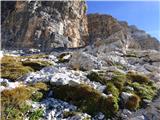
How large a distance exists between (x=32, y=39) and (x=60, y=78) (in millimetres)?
57982

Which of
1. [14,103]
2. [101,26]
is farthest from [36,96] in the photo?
[101,26]

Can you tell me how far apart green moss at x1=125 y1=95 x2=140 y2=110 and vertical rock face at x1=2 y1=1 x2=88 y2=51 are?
190ft

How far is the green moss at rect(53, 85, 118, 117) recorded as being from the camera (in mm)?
23562

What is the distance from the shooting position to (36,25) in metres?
85.9

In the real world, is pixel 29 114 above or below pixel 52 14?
below

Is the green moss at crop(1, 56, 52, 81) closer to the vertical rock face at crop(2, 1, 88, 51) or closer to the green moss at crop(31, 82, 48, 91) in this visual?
the green moss at crop(31, 82, 48, 91)

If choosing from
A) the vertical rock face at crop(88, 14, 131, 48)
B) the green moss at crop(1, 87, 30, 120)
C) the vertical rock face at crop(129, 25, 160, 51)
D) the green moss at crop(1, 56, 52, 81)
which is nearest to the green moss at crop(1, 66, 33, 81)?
the green moss at crop(1, 56, 52, 81)

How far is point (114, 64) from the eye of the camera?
135ft

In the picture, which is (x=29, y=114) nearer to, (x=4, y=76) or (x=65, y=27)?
(x=4, y=76)

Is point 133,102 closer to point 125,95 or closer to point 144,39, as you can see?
point 125,95

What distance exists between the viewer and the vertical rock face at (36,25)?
83.9 m

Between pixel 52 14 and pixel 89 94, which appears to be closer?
pixel 89 94

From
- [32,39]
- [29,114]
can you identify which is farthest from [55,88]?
[32,39]

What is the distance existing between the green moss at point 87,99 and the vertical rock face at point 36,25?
56957 millimetres
